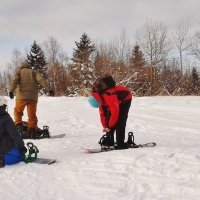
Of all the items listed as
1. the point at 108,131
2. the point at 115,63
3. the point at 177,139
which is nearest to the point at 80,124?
the point at 177,139

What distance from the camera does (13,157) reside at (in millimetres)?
6180

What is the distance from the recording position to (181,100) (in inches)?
610

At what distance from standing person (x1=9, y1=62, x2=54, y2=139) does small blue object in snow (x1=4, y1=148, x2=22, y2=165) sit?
11.5ft

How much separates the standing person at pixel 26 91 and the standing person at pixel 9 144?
3502 millimetres

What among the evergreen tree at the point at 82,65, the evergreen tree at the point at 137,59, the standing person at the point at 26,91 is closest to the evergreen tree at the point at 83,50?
the evergreen tree at the point at 82,65

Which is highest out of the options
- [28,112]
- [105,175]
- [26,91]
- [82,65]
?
[82,65]

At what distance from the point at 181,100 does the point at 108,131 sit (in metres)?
8.74

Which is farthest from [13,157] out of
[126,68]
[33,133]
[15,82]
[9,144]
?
[126,68]

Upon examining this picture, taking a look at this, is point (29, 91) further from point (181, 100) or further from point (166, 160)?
point (181, 100)

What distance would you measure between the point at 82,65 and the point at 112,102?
38.0 meters

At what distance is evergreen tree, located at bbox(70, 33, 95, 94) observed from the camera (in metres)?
42.6

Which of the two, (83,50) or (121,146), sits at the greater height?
(83,50)

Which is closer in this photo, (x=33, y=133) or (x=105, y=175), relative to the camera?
(x=105, y=175)

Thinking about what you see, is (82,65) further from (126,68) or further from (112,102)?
(112,102)
